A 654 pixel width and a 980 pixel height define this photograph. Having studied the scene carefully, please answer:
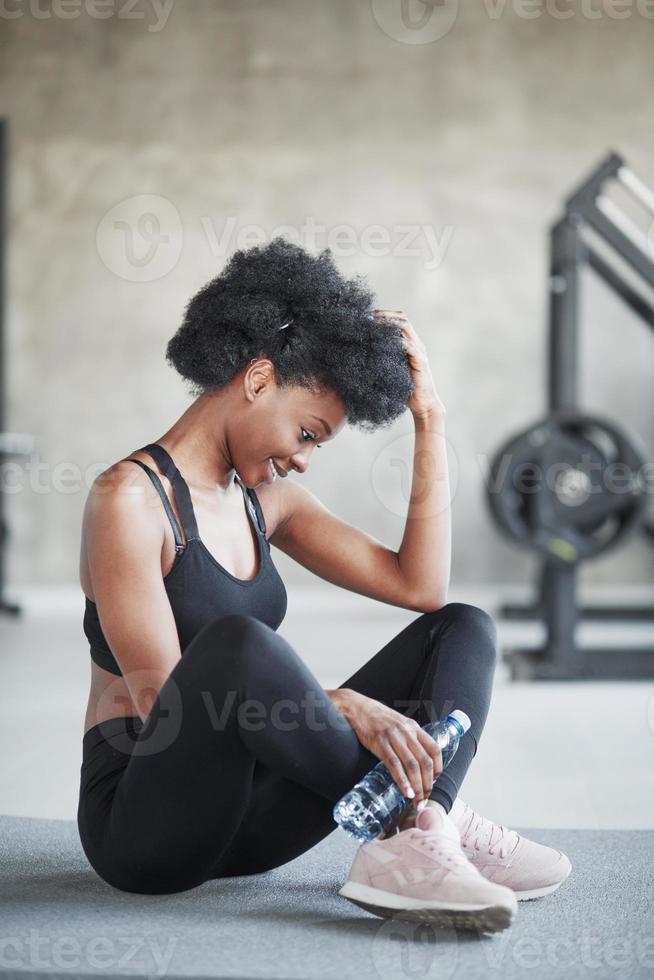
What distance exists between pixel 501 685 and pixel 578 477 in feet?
2.50

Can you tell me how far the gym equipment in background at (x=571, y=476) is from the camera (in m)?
3.50

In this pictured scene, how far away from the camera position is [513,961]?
1.31 meters

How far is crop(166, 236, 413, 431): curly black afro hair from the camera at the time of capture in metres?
1.53

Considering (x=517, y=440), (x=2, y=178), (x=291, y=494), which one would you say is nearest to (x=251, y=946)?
(x=291, y=494)

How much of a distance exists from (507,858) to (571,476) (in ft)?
7.47

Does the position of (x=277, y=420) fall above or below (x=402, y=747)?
above

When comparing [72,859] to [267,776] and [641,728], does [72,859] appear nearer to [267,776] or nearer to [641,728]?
[267,776]

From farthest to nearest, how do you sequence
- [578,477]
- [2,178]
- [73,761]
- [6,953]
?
1. [2,178]
2. [578,477]
3. [73,761]
4. [6,953]

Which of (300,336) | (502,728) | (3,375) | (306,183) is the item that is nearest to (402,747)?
(300,336)

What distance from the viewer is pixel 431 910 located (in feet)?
4.37

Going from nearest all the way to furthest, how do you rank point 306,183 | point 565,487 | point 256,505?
1. point 256,505
2. point 565,487
3. point 306,183

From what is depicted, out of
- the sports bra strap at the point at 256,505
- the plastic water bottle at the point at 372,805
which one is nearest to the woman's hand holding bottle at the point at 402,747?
the plastic water bottle at the point at 372,805

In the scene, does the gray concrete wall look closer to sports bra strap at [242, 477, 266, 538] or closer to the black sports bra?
sports bra strap at [242, 477, 266, 538]

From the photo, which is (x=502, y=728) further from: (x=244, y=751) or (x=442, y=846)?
(x=244, y=751)
